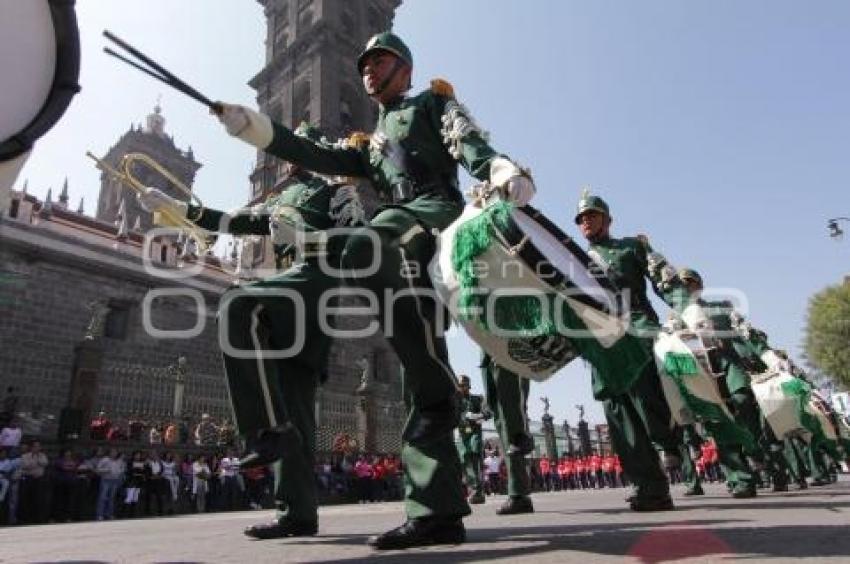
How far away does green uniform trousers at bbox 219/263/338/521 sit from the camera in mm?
3570

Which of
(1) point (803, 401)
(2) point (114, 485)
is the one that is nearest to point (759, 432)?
(1) point (803, 401)

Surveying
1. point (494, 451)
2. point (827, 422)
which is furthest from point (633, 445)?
point (494, 451)

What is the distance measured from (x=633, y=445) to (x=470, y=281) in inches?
111

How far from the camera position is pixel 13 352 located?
69.8 feet

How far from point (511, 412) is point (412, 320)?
2.84 metres

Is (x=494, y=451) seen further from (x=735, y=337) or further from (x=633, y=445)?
(x=633, y=445)

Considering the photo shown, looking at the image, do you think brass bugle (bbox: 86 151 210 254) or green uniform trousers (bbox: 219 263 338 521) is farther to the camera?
brass bugle (bbox: 86 151 210 254)

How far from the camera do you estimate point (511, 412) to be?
554 cm

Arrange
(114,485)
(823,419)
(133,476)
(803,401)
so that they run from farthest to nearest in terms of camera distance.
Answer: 1. (133,476)
2. (114,485)
3. (823,419)
4. (803,401)

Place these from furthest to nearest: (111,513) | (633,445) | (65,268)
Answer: (65,268), (111,513), (633,445)

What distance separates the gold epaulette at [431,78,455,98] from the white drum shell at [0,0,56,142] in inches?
70.7

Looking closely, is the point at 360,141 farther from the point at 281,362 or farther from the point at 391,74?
the point at 281,362


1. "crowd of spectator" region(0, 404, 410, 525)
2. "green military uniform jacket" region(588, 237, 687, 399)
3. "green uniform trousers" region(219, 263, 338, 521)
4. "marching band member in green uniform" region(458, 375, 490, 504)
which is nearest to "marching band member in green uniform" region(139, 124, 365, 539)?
"green uniform trousers" region(219, 263, 338, 521)

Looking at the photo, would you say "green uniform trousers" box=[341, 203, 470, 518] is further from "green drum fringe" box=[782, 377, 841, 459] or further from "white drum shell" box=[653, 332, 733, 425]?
"green drum fringe" box=[782, 377, 841, 459]
